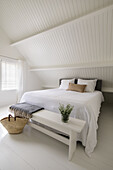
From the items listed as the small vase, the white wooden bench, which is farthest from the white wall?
the small vase

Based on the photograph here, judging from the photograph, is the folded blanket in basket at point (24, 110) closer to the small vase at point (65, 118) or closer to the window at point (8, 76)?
the small vase at point (65, 118)

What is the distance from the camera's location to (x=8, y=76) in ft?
11.5

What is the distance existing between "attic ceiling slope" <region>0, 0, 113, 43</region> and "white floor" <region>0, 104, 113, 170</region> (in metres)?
2.73

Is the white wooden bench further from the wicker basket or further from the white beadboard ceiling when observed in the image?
the white beadboard ceiling

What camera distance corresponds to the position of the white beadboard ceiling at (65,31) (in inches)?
78.7

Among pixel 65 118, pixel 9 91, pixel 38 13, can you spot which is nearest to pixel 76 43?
pixel 38 13

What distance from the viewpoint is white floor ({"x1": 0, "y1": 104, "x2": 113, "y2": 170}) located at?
1.07 meters

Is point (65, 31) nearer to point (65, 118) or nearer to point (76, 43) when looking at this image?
point (76, 43)

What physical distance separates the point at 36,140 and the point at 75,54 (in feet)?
8.86

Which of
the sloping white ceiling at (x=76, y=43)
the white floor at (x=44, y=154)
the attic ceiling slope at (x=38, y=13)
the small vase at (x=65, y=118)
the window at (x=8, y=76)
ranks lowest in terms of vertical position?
the white floor at (x=44, y=154)

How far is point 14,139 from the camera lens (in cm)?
153

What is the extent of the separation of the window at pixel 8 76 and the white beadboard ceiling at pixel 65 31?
851 millimetres

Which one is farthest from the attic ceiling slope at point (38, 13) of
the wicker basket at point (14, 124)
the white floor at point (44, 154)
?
the white floor at point (44, 154)

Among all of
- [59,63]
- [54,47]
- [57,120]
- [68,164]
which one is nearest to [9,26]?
[54,47]
